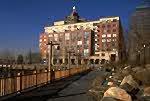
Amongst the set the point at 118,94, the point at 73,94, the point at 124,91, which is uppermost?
the point at 124,91

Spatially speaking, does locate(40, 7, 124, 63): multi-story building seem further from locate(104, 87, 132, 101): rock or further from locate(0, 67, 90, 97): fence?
locate(104, 87, 132, 101): rock

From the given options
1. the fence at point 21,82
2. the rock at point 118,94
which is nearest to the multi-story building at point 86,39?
the fence at point 21,82

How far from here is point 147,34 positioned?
33812mm

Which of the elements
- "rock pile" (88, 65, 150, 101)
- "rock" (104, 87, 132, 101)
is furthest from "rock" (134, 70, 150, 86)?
"rock" (104, 87, 132, 101)

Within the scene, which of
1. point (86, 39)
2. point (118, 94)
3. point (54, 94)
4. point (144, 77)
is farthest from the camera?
point (86, 39)

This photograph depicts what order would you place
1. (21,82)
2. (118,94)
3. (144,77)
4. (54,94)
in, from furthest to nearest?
1. (144,77)
2. (21,82)
3. (54,94)
4. (118,94)

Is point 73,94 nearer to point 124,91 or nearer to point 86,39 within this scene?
point 124,91

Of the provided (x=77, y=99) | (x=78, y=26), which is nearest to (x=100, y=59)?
(x=78, y=26)

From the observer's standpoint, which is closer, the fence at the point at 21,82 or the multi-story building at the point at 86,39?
the fence at the point at 21,82

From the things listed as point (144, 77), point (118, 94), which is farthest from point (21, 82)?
point (144, 77)

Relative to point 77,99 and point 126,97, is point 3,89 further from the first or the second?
point 126,97

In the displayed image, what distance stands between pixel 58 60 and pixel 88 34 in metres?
18.7

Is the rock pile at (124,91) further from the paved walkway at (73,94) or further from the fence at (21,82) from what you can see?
the fence at (21,82)

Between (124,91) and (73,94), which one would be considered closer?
(124,91)
